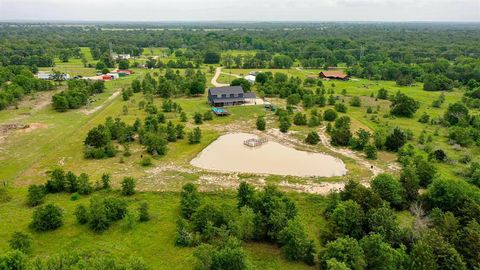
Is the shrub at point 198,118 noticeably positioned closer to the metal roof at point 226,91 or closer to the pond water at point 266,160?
the pond water at point 266,160

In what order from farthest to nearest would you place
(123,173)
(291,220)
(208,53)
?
(208,53) < (123,173) < (291,220)

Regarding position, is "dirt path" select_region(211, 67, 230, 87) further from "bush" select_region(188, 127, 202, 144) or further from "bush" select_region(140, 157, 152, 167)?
"bush" select_region(140, 157, 152, 167)

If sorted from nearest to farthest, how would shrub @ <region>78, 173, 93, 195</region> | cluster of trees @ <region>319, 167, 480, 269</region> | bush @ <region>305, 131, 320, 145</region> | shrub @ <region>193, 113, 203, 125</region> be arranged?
cluster of trees @ <region>319, 167, 480, 269</region>
shrub @ <region>78, 173, 93, 195</region>
bush @ <region>305, 131, 320, 145</region>
shrub @ <region>193, 113, 203, 125</region>

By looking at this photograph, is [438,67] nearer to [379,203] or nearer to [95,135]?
[379,203]

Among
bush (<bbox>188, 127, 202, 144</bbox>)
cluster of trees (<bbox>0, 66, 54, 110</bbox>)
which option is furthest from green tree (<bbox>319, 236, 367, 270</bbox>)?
cluster of trees (<bbox>0, 66, 54, 110</bbox>)

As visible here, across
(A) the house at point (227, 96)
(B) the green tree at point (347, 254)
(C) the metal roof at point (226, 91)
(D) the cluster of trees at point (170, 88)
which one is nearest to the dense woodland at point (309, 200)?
(B) the green tree at point (347, 254)

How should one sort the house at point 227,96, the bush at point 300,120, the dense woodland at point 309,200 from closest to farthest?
1. the dense woodland at point 309,200
2. the bush at point 300,120
3. the house at point 227,96

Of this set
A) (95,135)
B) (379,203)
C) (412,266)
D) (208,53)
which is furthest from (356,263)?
(208,53)
